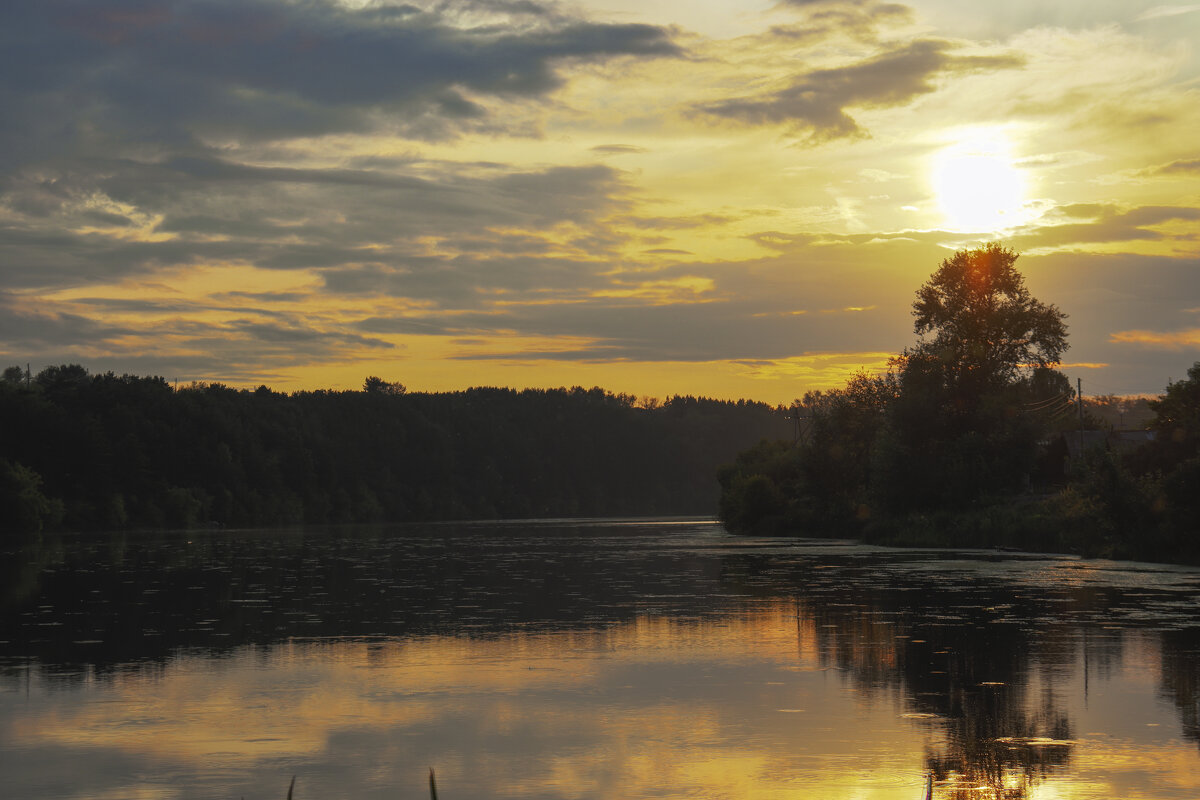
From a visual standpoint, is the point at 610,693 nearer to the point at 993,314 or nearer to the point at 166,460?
the point at 993,314

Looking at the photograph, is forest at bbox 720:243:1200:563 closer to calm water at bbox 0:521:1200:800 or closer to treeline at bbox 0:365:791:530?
calm water at bbox 0:521:1200:800

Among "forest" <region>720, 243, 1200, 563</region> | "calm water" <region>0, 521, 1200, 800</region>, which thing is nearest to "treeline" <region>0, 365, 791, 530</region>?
"forest" <region>720, 243, 1200, 563</region>

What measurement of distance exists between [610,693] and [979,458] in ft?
182

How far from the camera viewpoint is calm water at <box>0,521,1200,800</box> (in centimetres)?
1202

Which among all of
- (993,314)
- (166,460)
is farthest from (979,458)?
(166,460)

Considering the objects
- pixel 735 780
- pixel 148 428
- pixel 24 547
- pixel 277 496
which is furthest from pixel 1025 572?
pixel 277 496

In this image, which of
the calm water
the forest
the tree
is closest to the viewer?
the calm water

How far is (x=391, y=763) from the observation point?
41.8 feet

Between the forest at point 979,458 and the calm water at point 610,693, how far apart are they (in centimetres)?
1348

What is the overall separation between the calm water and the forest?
13.5 meters

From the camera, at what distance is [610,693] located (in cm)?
1695

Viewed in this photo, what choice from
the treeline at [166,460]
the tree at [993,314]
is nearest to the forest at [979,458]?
the tree at [993,314]

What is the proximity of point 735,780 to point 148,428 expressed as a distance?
14341cm

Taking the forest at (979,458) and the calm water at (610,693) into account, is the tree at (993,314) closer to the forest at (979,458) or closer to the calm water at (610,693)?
the forest at (979,458)
